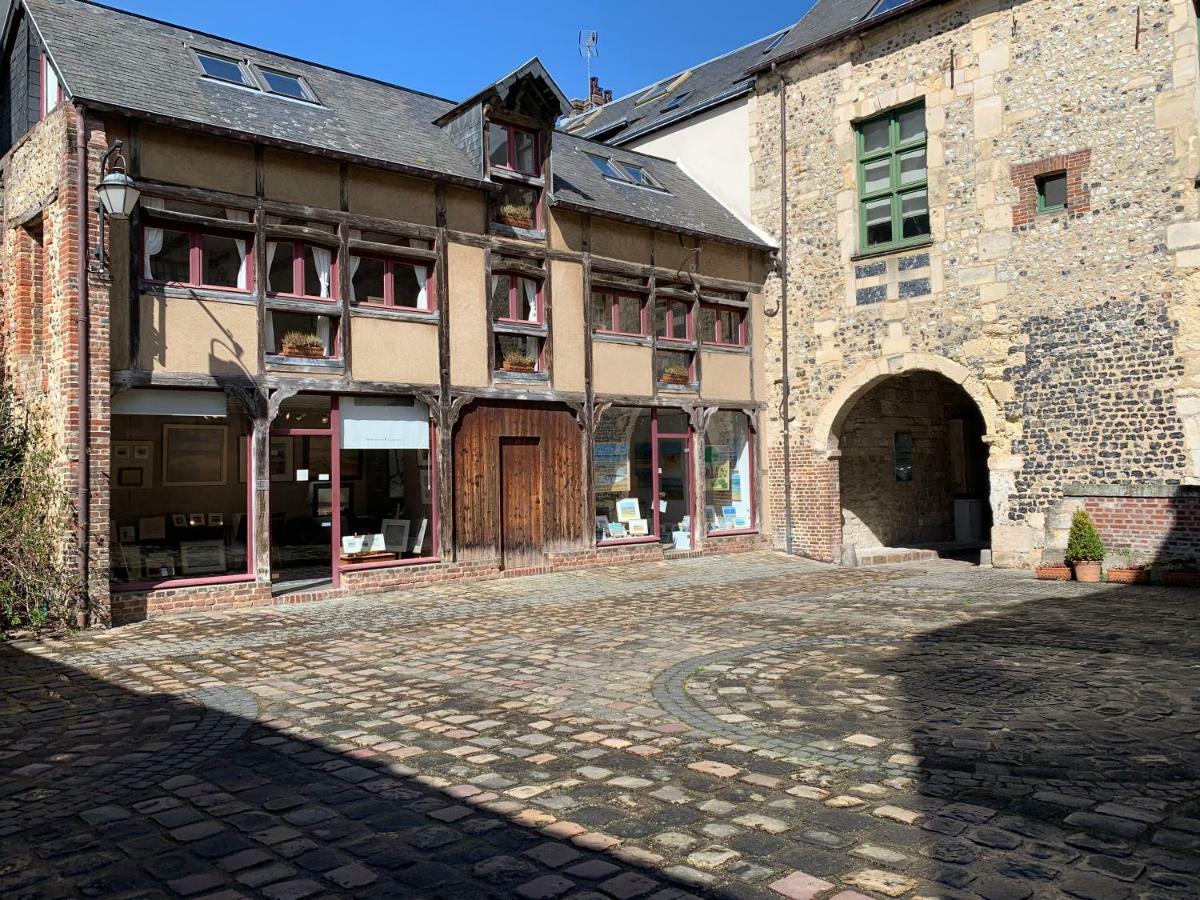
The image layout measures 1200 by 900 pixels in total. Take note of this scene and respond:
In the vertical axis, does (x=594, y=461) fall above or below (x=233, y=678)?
above

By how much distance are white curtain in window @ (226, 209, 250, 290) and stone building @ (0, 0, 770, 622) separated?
0.03 metres

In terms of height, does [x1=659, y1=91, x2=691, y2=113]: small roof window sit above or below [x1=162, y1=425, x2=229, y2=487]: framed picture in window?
above

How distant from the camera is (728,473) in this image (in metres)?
16.5

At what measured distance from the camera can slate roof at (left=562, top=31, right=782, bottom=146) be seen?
1797 centimetres

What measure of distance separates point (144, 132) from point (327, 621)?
221 inches

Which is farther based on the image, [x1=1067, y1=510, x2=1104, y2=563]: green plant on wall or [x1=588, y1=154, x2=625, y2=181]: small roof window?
[x1=588, y1=154, x2=625, y2=181]: small roof window

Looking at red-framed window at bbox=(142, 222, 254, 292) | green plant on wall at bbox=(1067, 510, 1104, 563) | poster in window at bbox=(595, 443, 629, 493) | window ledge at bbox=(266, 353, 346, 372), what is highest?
red-framed window at bbox=(142, 222, 254, 292)

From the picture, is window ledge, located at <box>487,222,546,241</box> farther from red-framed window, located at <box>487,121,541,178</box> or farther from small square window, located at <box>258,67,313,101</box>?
small square window, located at <box>258,67,313,101</box>

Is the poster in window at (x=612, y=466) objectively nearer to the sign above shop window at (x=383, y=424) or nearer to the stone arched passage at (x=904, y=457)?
the sign above shop window at (x=383, y=424)

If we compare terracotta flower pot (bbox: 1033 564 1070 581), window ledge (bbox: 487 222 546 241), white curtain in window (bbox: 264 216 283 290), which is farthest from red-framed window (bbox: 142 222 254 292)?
terracotta flower pot (bbox: 1033 564 1070 581)

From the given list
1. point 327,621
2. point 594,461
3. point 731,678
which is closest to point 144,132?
point 327,621

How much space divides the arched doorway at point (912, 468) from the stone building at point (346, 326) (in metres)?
1.85

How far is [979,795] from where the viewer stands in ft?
13.4

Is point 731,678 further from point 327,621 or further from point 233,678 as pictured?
point 327,621
